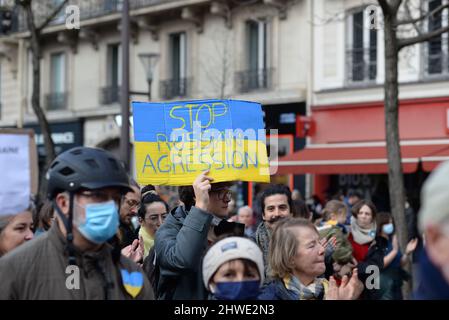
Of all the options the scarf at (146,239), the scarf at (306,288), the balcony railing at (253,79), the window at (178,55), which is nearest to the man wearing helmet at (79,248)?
the scarf at (306,288)

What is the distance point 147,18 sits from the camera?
89.6ft

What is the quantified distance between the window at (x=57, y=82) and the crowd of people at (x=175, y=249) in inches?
969

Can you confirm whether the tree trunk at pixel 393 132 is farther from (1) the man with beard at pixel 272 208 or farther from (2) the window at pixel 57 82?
(2) the window at pixel 57 82

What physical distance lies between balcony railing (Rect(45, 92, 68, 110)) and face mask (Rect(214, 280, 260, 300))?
27183mm

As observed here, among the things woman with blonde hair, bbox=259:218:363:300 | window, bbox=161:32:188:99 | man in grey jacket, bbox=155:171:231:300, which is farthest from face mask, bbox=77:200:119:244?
window, bbox=161:32:188:99

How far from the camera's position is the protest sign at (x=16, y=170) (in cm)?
615

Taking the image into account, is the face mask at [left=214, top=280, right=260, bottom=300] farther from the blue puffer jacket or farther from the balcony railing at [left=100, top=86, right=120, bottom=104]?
the balcony railing at [left=100, top=86, right=120, bottom=104]

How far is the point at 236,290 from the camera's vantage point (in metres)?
3.84

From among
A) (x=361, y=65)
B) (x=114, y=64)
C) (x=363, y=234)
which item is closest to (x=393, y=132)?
Answer: (x=363, y=234)

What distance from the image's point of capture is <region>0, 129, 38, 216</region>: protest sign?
6.15m

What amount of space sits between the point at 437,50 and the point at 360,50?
6.62 ft
